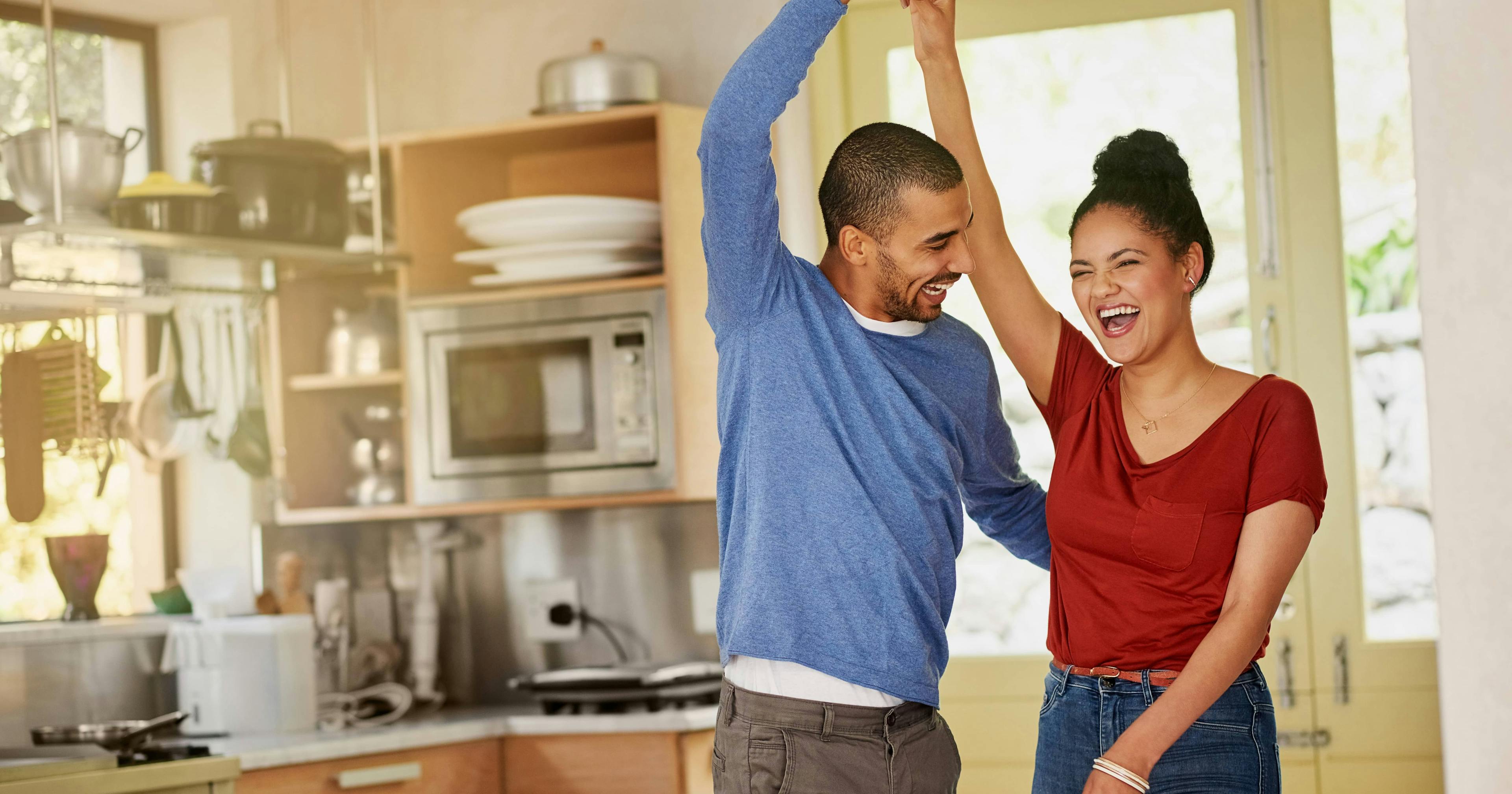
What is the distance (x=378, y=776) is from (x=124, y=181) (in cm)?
149

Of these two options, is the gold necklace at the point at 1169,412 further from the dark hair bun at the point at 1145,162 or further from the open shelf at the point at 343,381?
the open shelf at the point at 343,381

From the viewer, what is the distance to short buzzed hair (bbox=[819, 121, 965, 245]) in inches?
57.7

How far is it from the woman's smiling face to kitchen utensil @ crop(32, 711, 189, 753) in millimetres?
1811

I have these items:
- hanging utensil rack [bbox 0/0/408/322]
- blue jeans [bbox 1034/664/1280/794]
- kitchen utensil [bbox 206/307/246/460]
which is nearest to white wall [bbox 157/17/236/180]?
hanging utensil rack [bbox 0/0/408/322]

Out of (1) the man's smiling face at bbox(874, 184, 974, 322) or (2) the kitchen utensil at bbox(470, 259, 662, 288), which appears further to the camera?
(2) the kitchen utensil at bbox(470, 259, 662, 288)

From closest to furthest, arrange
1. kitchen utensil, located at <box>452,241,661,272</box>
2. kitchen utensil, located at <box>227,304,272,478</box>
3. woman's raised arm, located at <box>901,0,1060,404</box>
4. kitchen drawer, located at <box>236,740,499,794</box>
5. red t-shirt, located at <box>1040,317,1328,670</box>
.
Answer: red t-shirt, located at <box>1040,317,1328,670</box> → woman's raised arm, located at <box>901,0,1060,404</box> → kitchen drawer, located at <box>236,740,499,794</box> → kitchen utensil, located at <box>452,241,661,272</box> → kitchen utensil, located at <box>227,304,272,478</box>

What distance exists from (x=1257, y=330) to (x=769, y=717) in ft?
5.58

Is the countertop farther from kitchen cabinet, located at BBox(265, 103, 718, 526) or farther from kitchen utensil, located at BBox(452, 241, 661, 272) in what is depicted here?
kitchen utensil, located at BBox(452, 241, 661, 272)

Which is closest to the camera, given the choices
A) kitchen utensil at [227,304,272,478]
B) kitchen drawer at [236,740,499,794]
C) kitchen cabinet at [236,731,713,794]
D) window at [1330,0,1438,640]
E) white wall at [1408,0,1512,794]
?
white wall at [1408,0,1512,794]

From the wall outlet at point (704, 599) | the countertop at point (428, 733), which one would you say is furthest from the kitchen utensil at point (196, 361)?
the wall outlet at point (704, 599)

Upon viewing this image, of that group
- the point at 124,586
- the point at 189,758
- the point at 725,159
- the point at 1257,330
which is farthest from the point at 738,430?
the point at 124,586

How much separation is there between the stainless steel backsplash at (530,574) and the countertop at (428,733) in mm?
361

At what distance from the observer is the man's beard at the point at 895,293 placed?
1478mm

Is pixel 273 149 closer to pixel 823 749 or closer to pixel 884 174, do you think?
pixel 884 174
